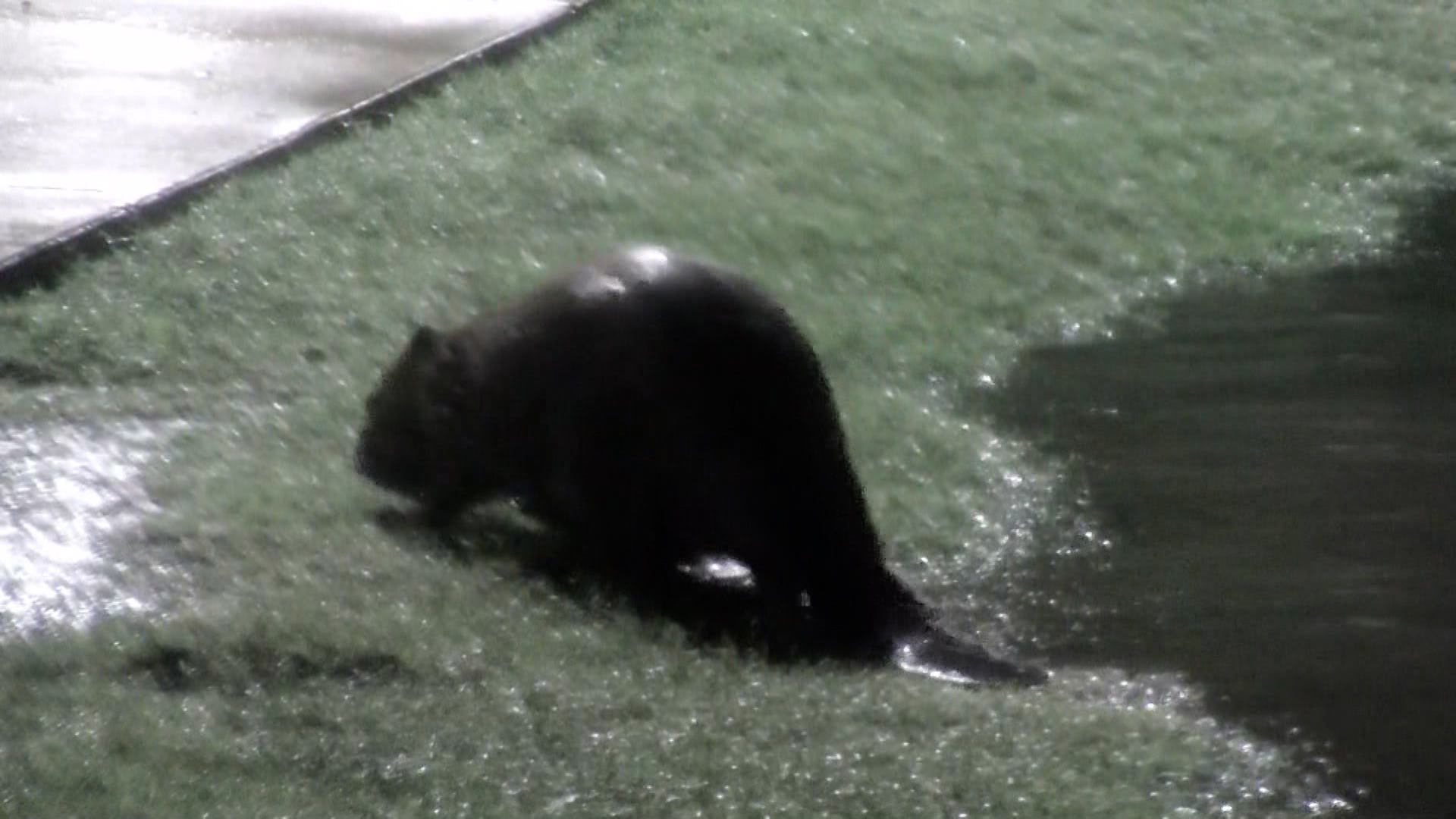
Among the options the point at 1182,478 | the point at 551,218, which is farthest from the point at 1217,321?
the point at 551,218

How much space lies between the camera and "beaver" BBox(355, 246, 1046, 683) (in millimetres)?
6121

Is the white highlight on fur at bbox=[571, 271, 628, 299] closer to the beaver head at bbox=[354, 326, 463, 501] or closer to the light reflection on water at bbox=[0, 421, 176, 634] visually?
the beaver head at bbox=[354, 326, 463, 501]

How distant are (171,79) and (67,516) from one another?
4023 mm

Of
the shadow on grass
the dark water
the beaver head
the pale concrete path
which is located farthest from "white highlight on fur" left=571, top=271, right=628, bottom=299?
the pale concrete path

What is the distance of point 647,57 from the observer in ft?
35.1

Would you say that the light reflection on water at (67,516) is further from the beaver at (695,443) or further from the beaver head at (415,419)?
the beaver at (695,443)

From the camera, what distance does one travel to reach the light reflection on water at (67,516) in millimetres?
5609

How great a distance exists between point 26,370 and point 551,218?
94.4 inches

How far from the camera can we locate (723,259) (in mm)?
8703

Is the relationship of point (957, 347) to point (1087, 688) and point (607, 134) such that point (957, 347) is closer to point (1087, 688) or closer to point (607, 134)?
point (607, 134)

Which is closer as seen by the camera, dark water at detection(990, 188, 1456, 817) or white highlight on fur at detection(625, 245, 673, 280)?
dark water at detection(990, 188, 1456, 817)

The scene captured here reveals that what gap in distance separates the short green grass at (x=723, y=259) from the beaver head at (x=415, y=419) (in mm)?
161

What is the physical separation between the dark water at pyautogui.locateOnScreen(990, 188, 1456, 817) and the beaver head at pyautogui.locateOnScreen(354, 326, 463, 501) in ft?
5.61

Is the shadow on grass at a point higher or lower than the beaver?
lower
